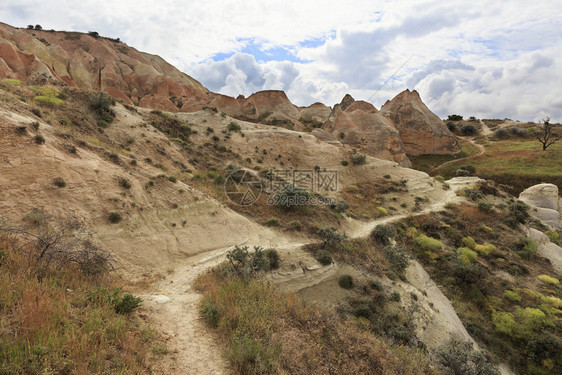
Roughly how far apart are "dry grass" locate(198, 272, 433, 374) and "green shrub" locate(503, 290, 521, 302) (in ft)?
49.4

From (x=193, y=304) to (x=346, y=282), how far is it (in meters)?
9.50

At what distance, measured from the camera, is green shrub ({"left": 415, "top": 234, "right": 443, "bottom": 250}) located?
930 inches

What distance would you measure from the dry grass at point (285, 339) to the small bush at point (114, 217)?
7.43 m

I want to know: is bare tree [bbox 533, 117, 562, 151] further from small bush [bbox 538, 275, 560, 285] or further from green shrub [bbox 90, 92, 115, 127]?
green shrub [bbox 90, 92, 115, 127]

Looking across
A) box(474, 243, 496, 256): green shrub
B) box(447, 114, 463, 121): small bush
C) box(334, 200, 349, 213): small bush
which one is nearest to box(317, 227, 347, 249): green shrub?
box(334, 200, 349, 213): small bush

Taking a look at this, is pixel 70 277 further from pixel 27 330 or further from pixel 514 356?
pixel 514 356

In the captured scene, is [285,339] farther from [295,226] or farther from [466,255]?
[466,255]

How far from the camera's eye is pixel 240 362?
6.20 metres

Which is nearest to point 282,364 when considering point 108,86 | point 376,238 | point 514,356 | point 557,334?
point 376,238

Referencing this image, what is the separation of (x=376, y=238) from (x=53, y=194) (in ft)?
70.9

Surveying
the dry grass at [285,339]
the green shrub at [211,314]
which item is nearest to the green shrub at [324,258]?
the dry grass at [285,339]

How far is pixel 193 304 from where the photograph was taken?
972 cm

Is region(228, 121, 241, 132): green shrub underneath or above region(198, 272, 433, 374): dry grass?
above

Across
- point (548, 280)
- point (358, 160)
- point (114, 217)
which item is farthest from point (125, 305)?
point (358, 160)
